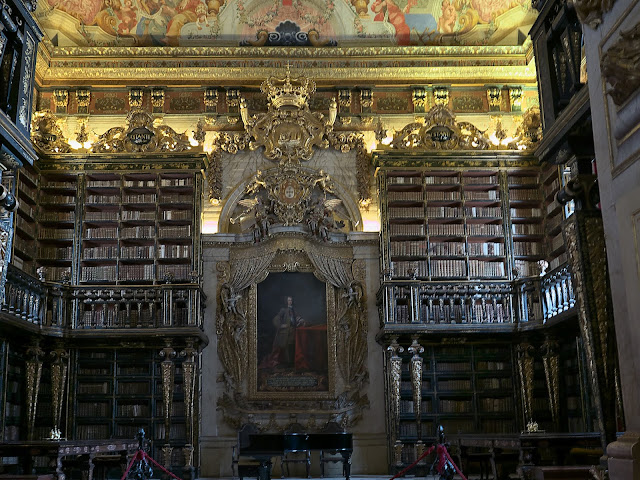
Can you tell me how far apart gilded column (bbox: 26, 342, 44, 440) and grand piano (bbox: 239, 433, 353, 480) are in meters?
4.09

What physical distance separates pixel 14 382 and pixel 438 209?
7309 mm

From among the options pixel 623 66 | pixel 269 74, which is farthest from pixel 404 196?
pixel 623 66

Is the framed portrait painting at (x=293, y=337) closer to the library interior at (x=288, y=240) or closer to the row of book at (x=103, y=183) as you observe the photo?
the library interior at (x=288, y=240)

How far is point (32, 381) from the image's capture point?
38.4 ft

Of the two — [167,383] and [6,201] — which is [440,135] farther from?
[6,201]

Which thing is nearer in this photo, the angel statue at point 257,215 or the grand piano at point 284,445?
the grand piano at point 284,445

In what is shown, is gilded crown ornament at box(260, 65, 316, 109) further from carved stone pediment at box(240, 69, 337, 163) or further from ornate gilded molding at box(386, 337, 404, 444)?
ornate gilded molding at box(386, 337, 404, 444)

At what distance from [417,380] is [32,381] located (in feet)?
19.1

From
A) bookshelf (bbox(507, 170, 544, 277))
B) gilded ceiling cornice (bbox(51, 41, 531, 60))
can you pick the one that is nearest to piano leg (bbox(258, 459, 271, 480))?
bookshelf (bbox(507, 170, 544, 277))

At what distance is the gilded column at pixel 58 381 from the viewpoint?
12.0 m

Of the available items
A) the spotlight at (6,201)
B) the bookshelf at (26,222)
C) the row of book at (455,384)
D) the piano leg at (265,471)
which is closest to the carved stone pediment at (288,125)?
the bookshelf at (26,222)

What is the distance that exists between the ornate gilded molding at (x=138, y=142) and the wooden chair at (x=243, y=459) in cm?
481

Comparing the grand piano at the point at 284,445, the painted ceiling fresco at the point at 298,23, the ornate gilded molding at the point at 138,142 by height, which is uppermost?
the painted ceiling fresco at the point at 298,23

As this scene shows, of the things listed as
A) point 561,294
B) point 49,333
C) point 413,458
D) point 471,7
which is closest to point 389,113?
point 471,7
